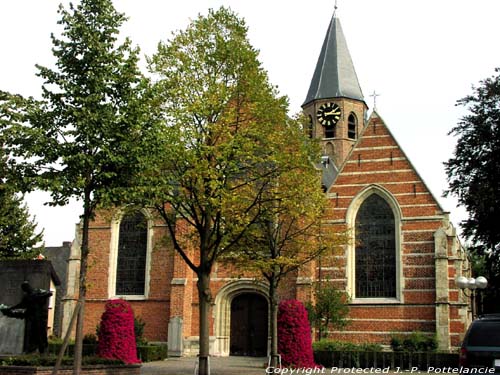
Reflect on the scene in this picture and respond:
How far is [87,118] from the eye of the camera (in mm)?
12758

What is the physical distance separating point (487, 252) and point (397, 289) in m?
6.45

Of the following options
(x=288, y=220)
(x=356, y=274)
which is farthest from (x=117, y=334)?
(x=356, y=274)

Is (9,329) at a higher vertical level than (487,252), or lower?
lower

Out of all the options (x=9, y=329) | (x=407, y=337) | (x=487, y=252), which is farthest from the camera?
(x=407, y=337)

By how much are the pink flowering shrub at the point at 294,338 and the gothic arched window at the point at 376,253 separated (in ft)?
28.0

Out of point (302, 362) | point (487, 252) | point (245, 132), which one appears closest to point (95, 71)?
point (245, 132)

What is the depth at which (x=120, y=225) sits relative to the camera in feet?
107

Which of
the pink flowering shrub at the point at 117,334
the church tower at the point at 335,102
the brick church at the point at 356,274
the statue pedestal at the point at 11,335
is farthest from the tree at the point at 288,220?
the church tower at the point at 335,102

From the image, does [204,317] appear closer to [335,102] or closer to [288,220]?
[288,220]

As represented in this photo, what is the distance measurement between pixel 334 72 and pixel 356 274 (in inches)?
799

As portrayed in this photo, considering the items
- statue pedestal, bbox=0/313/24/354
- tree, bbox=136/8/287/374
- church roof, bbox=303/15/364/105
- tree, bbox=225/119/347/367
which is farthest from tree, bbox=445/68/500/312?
church roof, bbox=303/15/364/105

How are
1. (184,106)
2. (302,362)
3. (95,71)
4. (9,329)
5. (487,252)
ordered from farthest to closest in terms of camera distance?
(487,252)
(302,362)
(9,329)
(184,106)
(95,71)

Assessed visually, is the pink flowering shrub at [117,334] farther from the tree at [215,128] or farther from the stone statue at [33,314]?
the tree at [215,128]

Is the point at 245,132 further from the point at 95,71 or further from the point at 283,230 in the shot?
the point at 283,230
